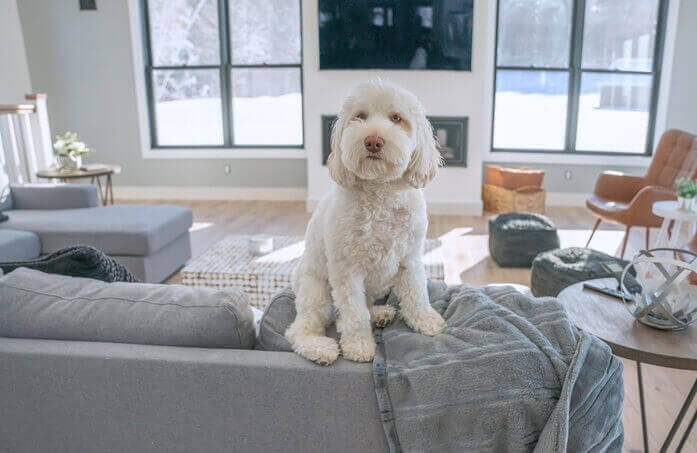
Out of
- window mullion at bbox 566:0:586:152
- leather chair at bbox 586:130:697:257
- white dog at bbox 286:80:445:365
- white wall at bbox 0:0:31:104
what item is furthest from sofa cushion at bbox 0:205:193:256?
window mullion at bbox 566:0:586:152

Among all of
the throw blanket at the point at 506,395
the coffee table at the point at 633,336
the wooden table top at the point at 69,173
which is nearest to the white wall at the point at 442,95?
the wooden table top at the point at 69,173

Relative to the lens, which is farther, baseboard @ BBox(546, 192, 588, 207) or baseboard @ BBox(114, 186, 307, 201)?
baseboard @ BBox(114, 186, 307, 201)

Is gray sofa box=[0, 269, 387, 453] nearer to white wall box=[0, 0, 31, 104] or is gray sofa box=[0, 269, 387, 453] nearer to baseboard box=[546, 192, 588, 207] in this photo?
baseboard box=[546, 192, 588, 207]

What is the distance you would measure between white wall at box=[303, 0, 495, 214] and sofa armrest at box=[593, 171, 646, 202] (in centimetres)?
135

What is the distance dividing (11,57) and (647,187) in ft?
21.4

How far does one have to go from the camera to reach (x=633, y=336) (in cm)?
149

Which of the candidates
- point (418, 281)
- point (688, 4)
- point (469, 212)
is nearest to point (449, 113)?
point (469, 212)

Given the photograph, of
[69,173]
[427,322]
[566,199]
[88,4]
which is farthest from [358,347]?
[88,4]

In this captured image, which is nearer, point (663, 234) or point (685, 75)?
point (663, 234)

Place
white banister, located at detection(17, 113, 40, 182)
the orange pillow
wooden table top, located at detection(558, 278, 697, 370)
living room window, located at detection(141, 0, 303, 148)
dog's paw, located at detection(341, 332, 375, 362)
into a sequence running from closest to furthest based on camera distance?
1. dog's paw, located at detection(341, 332, 375, 362)
2. wooden table top, located at detection(558, 278, 697, 370)
3. white banister, located at detection(17, 113, 40, 182)
4. the orange pillow
5. living room window, located at detection(141, 0, 303, 148)

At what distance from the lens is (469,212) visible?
219 inches

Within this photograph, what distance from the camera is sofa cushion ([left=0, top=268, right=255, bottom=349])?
3.91 feet

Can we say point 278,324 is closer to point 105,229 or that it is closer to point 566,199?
point 105,229

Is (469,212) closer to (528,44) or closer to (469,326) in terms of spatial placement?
(528,44)
